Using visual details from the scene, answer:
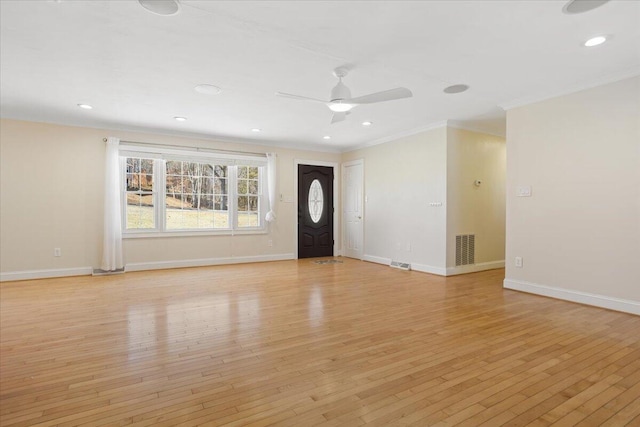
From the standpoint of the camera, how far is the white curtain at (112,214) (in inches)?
219

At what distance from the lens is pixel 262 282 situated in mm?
5004

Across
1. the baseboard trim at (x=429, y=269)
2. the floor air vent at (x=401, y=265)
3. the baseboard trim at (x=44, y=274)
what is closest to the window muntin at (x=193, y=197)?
the baseboard trim at (x=44, y=274)

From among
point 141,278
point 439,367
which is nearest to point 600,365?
point 439,367

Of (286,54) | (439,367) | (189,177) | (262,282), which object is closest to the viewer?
(439,367)

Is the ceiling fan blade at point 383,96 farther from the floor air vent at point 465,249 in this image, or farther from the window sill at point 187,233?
the window sill at point 187,233

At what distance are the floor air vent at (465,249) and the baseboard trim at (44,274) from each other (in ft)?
20.3

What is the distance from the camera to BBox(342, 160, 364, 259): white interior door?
747 centimetres

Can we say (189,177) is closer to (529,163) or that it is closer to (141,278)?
(141,278)

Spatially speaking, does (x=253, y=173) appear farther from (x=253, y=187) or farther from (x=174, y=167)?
(x=174, y=167)

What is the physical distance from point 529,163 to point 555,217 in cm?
76

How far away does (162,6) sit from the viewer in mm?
2342

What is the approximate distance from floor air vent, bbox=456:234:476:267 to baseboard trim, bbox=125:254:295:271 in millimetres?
3464

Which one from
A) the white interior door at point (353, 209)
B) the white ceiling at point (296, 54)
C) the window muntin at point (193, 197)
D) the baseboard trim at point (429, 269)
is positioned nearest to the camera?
the white ceiling at point (296, 54)

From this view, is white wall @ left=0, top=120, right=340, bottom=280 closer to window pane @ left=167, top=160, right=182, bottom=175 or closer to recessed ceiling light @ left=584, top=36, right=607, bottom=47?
window pane @ left=167, top=160, right=182, bottom=175
